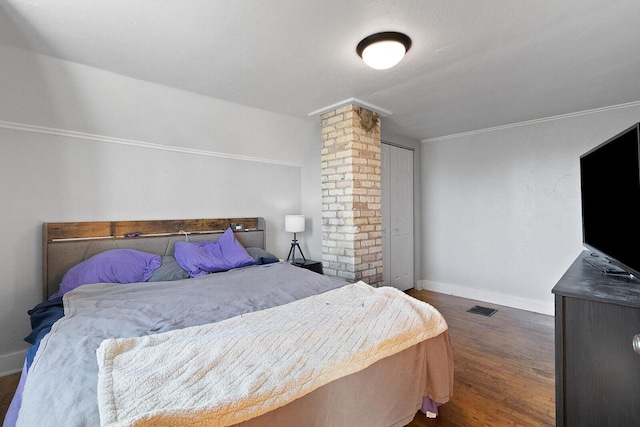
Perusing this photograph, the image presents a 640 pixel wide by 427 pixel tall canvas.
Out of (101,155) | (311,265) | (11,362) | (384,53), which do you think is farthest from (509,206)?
(11,362)

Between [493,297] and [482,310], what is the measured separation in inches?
17.5

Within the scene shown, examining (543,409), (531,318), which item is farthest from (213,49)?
(531,318)

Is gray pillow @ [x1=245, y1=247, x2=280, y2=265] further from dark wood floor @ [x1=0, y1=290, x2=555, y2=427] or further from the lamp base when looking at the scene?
dark wood floor @ [x1=0, y1=290, x2=555, y2=427]

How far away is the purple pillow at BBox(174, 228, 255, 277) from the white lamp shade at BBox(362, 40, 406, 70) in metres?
2.29

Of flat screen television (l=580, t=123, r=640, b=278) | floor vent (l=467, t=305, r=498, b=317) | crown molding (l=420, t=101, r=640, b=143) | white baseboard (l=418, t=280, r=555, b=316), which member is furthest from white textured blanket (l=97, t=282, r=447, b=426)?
crown molding (l=420, t=101, r=640, b=143)

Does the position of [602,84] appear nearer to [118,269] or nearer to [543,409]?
[543,409]

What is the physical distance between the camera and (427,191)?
195 inches

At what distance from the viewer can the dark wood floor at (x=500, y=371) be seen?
1.91 meters

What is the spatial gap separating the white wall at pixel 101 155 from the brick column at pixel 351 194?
758 mm

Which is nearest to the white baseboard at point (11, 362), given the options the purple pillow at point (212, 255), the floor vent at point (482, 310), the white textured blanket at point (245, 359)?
the purple pillow at point (212, 255)

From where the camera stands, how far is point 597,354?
1151 millimetres

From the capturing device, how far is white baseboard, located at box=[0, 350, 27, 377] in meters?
2.38

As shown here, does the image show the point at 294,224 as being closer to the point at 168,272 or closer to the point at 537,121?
the point at 168,272

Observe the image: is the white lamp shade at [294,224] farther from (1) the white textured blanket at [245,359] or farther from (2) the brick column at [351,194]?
(1) the white textured blanket at [245,359]
